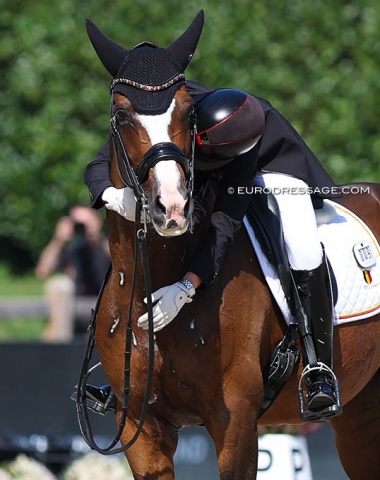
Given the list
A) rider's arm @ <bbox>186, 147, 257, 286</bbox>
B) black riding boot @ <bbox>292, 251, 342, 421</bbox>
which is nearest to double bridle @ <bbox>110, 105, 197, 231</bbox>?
Answer: rider's arm @ <bbox>186, 147, 257, 286</bbox>

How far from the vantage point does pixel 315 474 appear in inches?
338

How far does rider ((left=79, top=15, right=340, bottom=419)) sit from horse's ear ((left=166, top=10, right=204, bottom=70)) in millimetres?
67

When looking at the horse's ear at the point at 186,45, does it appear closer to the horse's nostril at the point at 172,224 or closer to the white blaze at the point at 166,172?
the white blaze at the point at 166,172

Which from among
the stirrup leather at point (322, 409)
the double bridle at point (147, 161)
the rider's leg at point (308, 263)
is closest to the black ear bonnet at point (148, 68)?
the double bridle at point (147, 161)

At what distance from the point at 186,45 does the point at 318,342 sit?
1.37 meters

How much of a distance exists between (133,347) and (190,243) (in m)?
0.47

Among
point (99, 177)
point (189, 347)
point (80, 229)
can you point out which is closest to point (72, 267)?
point (80, 229)

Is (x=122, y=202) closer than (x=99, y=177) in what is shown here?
Yes

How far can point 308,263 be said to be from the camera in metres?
4.77

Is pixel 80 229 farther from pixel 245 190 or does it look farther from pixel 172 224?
pixel 172 224

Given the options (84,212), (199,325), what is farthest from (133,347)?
(84,212)

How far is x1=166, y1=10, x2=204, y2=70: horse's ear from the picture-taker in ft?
14.1

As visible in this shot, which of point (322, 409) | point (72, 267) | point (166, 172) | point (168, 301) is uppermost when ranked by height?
point (72, 267)

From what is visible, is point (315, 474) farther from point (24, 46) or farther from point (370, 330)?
point (24, 46)
